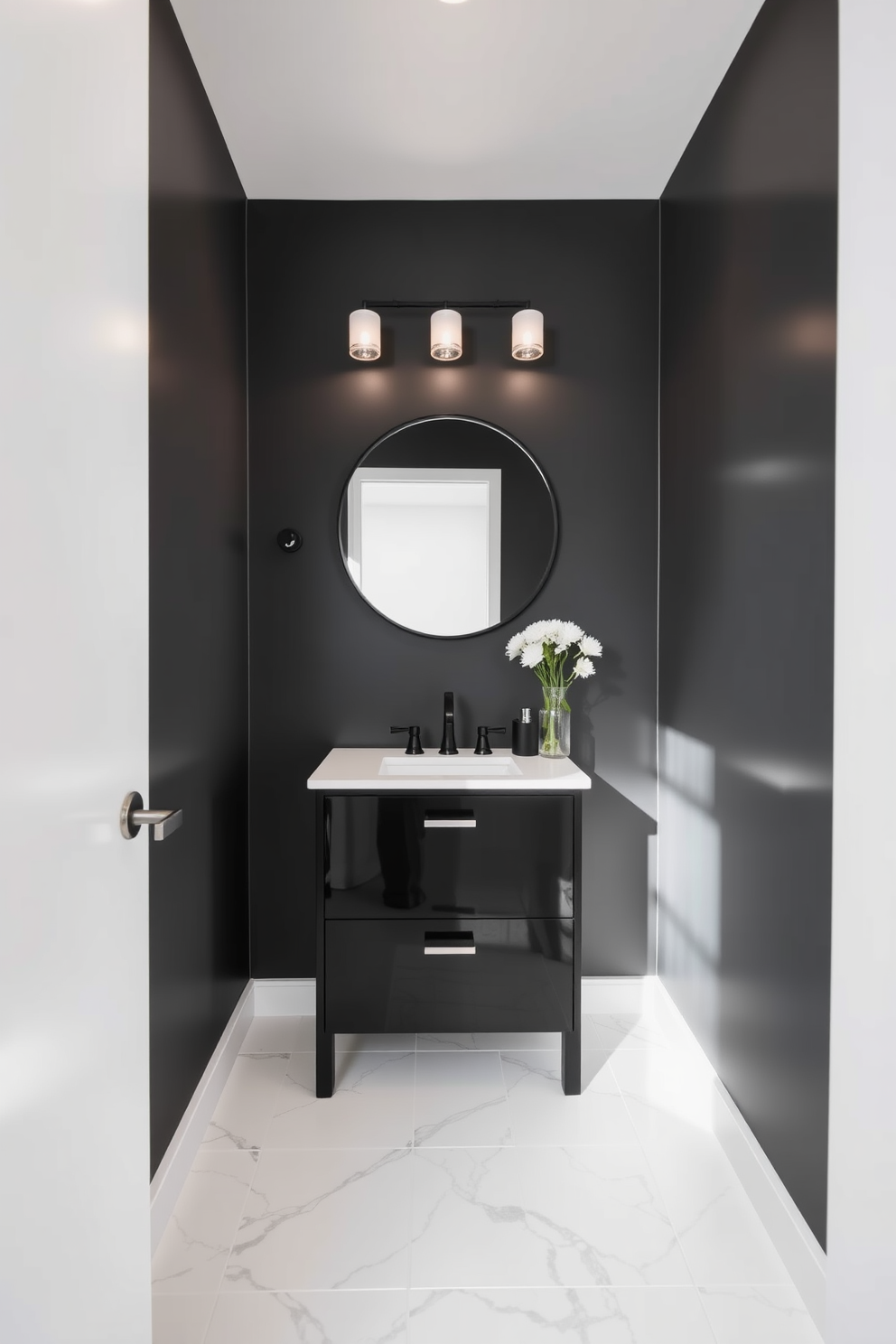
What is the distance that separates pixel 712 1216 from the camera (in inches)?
61.7

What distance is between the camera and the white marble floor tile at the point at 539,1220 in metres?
1.42

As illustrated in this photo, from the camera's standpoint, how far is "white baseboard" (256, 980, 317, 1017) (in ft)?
7.90

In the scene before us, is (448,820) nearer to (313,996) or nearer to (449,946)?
(449,946)

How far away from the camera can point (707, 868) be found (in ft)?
6.46

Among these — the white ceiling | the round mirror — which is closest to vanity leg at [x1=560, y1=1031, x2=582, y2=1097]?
the round mirror

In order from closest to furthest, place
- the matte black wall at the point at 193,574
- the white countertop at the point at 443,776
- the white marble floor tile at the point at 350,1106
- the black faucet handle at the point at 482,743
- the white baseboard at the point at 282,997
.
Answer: the matte black wall at the point at 193,574, the white marble floor tile at the point at 350,1106, the white countertop at the point at 443,776, the black faucet handle at the point at 482,743, the white baseboard at the point at 282,997

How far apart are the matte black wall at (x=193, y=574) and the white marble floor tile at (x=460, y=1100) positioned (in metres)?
0.55

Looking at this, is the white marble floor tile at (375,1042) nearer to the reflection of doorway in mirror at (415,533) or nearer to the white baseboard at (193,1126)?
the white baseboard at (193,1126)

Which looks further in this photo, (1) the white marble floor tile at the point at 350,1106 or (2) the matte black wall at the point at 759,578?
(1) the white marble floor tile at the point at 350,1106

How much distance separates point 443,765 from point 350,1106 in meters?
0.89
